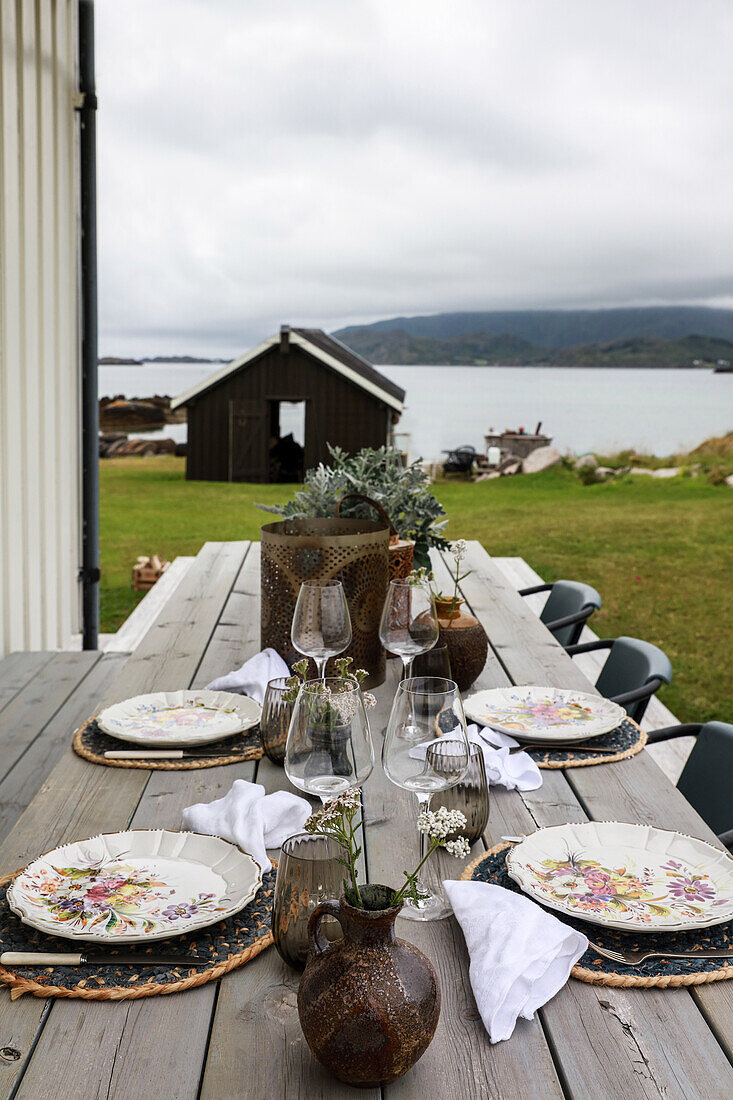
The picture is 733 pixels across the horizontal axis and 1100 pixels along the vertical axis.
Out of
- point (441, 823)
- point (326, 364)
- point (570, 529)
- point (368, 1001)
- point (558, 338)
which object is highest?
point (558, 338)

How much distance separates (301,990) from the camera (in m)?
0.75

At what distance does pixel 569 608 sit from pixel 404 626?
146 cm

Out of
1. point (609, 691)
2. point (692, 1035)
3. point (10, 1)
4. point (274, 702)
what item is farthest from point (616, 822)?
point (10, 1)

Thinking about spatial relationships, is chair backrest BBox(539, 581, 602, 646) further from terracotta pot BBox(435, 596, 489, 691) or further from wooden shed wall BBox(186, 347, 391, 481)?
wooden shed wall BBox(186, 347, 391, 481)

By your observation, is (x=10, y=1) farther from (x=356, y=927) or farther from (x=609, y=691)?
(x=356, y=927)

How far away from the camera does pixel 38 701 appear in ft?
8.68

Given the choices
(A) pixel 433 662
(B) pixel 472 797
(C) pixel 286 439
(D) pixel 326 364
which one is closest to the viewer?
(B) pixel 472 797

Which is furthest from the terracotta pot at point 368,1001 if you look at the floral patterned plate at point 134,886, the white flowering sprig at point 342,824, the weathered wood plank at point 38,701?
the weathered wood plank at point 38,701

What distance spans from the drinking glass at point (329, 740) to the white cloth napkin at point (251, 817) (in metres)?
0.13

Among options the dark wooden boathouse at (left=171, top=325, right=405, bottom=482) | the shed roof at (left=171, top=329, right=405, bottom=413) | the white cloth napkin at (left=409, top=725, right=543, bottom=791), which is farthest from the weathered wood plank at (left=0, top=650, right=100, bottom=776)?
the shed roof at (left=171, top=329, right=405, bottom=413)

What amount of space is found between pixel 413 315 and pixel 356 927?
8.14 m

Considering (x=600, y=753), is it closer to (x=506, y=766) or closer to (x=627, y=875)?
(x=506, y=766)

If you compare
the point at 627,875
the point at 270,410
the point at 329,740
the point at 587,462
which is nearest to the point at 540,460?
the point at 587,462

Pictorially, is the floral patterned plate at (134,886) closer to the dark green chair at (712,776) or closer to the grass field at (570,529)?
the dark green chair at (712,776)
